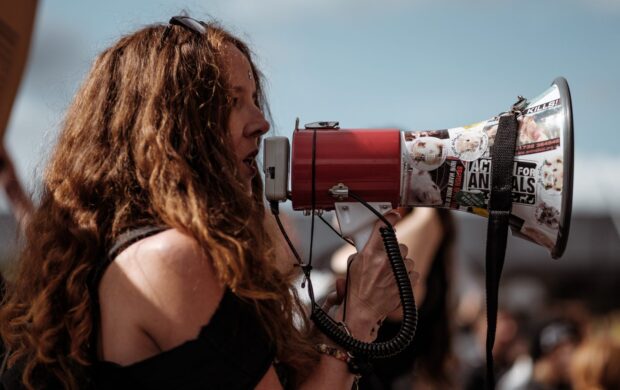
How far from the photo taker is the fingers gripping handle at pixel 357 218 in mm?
2553

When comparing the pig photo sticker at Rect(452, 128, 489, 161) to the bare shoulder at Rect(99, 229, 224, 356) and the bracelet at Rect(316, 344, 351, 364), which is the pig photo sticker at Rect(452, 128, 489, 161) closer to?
the bracelet at Rect(316, 344, 351, 364)

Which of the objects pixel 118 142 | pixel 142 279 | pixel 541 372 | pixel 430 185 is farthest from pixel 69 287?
pixel 541 372

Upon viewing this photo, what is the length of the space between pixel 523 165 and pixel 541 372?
4863 mm

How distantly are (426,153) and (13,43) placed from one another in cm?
162

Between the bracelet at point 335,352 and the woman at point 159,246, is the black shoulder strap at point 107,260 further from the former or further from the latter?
the bracelet at point 335,352

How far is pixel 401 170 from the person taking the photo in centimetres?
258

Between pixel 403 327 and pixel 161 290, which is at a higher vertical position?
pixel 161 290

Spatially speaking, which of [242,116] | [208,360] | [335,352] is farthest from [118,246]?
[335,352]

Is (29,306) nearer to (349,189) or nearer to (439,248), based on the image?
(349,189)

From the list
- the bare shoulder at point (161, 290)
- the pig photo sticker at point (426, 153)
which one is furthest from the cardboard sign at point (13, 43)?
the pig photo sticker at point (426, 153)

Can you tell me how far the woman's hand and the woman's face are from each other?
0.39m

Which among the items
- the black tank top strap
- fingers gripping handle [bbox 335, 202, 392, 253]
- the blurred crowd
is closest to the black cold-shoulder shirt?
the black tank top strap

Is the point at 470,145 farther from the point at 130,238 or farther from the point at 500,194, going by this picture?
the point at 130,238

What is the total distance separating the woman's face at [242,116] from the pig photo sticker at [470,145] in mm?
553
